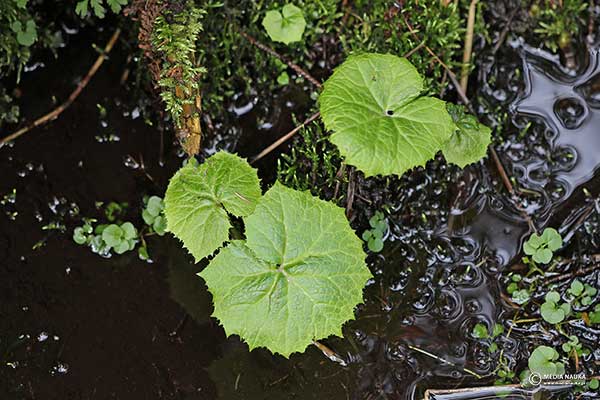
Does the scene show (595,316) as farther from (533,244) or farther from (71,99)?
(71,99)

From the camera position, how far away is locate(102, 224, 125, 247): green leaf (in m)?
2.99

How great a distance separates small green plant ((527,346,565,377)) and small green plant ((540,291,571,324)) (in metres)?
0.12

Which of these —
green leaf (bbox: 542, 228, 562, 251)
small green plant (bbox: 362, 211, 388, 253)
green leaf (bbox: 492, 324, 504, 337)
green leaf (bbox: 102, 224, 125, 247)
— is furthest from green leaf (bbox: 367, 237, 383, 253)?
green leaf (bbox: 102, 224, 125, 247)

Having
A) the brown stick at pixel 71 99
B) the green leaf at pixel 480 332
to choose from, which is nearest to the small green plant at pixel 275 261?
the green leaf at pixel 480 332

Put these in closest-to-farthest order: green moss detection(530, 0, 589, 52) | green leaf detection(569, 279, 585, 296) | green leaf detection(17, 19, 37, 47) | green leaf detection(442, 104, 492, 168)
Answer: green leaf detection(442, 104, 492, 168) < green leaf detection(569, 279, 585, 296) < green leaf detection(17, 19, 37, 47) < green moss detection(530, 0, 589, 52)

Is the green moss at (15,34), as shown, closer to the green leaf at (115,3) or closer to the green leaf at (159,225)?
the green leaf at (115,3)

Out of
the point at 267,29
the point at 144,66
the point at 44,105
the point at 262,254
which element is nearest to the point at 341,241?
the point at 262,254

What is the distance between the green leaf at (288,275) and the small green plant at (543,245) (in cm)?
78

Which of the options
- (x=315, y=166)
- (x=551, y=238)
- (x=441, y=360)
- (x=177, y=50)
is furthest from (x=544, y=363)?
(x=177, y=50)

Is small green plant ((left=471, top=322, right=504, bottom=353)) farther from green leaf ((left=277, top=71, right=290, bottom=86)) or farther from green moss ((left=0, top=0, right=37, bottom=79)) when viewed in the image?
green moss ((left=0, top=0, right=37, bottom=79))

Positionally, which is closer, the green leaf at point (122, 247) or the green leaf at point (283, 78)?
the green leaf at point (122, 247)

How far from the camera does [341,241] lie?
256cm

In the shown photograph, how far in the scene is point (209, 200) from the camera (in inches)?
103

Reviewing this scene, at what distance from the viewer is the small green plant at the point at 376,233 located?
2986 mm
